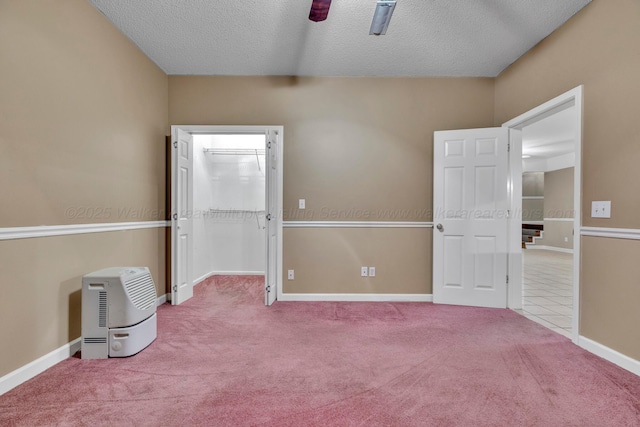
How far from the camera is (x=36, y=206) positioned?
1952 millimetres

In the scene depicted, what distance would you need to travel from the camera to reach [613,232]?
84.3 inches

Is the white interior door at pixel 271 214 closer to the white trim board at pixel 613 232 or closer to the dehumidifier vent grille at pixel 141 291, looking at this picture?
the dehumidifier vent grille at pixel 141 291

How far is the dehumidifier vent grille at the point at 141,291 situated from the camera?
7.16ft

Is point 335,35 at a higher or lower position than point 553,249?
higher

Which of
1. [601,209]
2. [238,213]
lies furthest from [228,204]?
[601,209]

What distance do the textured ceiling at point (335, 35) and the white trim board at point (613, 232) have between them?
5.83ft

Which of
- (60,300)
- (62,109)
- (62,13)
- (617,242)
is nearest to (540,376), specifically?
(617,242)

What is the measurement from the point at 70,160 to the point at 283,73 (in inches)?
91.4

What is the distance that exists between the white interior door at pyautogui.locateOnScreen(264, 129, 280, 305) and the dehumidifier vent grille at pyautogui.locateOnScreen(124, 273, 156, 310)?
1221 millimetres

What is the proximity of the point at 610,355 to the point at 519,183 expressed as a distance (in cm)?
181

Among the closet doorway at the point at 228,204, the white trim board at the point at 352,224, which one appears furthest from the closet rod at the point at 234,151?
the white trim board at the point at 352,224

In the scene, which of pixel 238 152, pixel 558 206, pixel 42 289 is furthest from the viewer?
pixel 558 206

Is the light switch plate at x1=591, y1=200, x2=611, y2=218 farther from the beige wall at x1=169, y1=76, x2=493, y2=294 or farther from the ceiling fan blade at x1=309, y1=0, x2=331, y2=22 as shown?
the ceiling fan blade at x1=309, y1=0, x2=331, y2=22

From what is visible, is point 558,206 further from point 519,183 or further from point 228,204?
point 228,204
